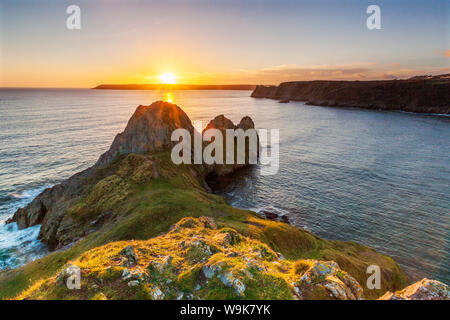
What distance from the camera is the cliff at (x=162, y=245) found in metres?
13.0

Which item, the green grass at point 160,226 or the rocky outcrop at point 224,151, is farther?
the rocky outcrop at point 224,151

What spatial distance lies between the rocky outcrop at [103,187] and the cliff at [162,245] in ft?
0.61

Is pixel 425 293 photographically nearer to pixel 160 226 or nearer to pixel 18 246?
pixel 160 226

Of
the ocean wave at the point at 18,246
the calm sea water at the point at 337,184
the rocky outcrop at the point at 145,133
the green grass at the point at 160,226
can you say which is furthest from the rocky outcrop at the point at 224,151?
the ocean wave at the point at 18,246

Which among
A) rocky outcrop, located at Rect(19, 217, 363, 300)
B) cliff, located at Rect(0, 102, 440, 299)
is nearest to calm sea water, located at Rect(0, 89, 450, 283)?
cliff, located at Rect(0, 102, 440, 299)

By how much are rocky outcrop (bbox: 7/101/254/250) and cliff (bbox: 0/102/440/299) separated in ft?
0.61

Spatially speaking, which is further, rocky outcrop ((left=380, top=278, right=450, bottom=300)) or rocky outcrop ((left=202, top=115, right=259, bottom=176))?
rocky outcrop ((left=202, top=115, right=259, bottom=176))

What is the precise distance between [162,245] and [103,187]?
83.4 feet

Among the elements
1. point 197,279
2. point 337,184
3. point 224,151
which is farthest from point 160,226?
point 224,151

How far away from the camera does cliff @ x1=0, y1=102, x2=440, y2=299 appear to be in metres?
13.0

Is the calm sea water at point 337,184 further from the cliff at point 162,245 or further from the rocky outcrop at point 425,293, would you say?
the rocky outcrop at point 425,293

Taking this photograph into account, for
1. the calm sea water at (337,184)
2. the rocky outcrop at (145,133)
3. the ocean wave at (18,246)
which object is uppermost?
the rocky outcrop at (145,133)

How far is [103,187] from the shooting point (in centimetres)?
4056

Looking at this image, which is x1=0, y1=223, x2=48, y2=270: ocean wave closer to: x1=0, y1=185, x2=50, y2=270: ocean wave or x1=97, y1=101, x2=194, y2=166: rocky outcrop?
x1=0, y1=185, x2=50, y2=270: ocean wave
